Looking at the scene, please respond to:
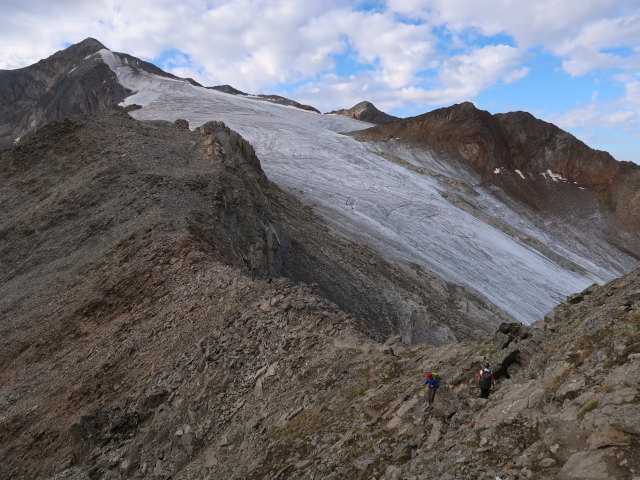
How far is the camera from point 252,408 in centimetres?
959

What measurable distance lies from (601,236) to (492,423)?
196 feet

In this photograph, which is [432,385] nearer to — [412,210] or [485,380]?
[485,380]

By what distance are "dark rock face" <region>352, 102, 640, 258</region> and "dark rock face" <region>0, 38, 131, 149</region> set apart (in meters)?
41.2

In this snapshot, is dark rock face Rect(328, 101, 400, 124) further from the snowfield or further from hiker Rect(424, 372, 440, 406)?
hiker Rect(424, 372, 440, 406)

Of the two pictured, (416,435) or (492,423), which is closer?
(492,423)

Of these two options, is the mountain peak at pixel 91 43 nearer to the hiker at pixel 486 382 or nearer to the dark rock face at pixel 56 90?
the dark rock face at pixel 56 90

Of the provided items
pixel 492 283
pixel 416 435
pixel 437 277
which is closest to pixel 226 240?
pixel 416 435

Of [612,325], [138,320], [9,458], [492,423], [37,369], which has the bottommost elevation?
[9,458]

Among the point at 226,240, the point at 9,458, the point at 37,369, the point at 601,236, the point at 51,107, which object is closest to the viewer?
the point at 9,458

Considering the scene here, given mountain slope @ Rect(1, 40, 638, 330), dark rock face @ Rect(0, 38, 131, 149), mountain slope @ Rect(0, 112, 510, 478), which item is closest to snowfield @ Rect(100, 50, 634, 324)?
mountain slope @ Rect(1, 40, 638, 330)

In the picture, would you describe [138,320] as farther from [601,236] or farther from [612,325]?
[601,236]

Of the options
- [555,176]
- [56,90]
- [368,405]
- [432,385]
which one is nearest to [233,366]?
[368,405]

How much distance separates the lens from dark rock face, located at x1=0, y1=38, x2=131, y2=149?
81.4 meters

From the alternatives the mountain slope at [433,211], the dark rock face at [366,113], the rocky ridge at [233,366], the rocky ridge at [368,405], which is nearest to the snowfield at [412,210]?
the mountain slope at [433,211]
